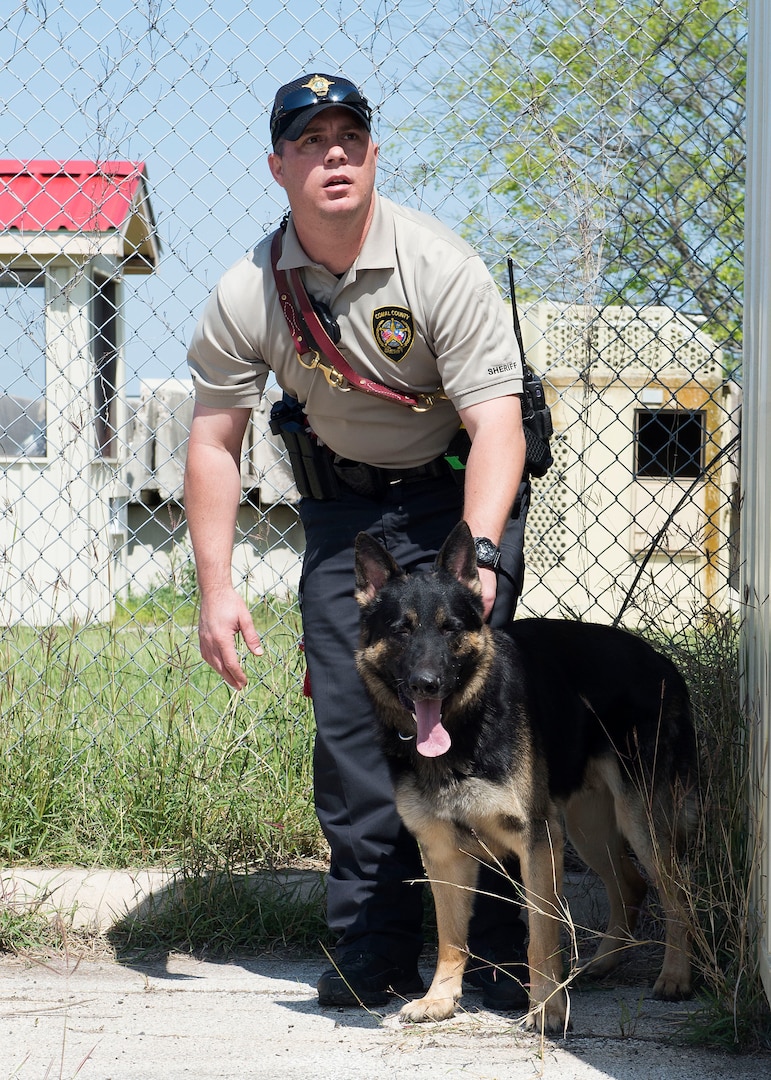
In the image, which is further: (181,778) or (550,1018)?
(181,778)

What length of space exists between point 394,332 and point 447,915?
172 cm

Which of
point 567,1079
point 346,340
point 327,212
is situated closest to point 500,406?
point 346,340

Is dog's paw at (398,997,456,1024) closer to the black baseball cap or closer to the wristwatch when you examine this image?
the wristwatch

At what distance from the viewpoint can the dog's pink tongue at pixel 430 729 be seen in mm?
2883

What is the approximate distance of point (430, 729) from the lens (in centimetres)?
291

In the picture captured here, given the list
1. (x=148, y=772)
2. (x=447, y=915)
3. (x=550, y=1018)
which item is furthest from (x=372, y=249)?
(x=550, y=1018)

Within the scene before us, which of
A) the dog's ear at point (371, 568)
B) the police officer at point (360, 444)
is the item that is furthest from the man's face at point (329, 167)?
the dog's ear at point (371, 568)

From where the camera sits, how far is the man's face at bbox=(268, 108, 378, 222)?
3186 mm

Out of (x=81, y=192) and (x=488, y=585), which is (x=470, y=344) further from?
(x=81, y=192)

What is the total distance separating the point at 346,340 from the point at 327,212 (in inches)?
14.7

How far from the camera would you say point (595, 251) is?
3992mm

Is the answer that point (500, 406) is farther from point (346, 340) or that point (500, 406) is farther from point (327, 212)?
point (327, 212)

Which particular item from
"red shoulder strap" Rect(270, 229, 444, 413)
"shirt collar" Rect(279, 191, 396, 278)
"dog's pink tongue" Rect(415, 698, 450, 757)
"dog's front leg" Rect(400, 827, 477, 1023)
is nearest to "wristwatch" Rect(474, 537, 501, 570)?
"dog's pink tongue" Rect(415, 698, 450, 757)

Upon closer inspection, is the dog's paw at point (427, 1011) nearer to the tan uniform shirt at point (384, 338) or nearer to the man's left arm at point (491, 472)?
the man's left arm at point (491, 472)
